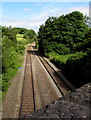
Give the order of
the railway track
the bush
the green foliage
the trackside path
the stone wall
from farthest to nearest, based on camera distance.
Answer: the green foliage
the bush
the railway track
the trackside path
the stone wall

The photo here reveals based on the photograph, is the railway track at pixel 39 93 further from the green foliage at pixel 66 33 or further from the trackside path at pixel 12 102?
the green foliage at pixel 66 33

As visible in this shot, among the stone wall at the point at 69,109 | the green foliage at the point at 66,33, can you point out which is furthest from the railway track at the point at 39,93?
the green foliage at the point at 66,33

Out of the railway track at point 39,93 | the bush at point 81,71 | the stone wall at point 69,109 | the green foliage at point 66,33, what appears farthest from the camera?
the green foliage at point 66,33

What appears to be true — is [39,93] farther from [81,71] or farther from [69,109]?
[69,109]

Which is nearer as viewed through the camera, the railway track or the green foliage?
the railway track

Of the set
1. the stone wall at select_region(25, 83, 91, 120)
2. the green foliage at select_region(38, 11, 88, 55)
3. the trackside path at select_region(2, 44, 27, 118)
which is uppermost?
the green foliage at select_region(38, 11, 88, 55)

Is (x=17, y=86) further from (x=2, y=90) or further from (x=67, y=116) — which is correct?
(x=67, y=116)

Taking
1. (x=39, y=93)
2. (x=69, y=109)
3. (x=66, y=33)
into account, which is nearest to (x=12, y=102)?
(x=39, y=93)

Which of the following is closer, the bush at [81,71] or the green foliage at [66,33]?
the bush at [81,71]

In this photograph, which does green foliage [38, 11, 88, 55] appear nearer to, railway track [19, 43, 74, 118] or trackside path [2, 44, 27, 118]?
railway track [19, 43, 74, 118]

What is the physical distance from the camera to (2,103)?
1078cm

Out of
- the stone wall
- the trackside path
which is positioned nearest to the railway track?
the trackside path

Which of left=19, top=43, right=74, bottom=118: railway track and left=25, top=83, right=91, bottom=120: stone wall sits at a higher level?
left=25, top=83, right=91, bottom=120: stone wall

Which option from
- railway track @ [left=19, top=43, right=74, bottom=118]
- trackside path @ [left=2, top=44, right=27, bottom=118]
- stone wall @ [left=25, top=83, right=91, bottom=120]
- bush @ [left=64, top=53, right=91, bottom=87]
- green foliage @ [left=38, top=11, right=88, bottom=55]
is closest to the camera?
stone wall @ [left=25, top=83, right=91, bottom=120]
